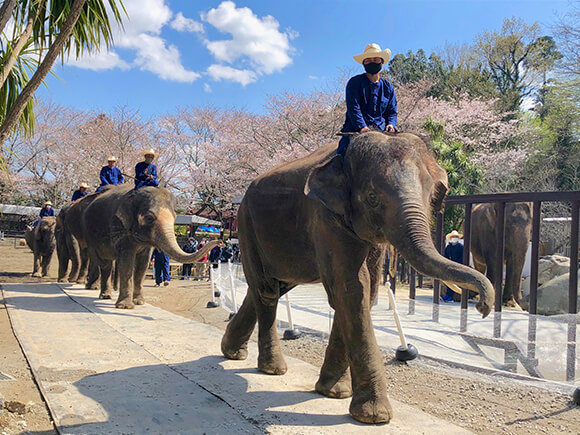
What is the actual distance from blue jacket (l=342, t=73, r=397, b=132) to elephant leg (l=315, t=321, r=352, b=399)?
1.67 meters

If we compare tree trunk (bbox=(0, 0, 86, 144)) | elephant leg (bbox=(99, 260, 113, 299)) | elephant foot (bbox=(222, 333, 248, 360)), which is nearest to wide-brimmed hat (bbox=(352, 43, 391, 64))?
tree trunk (bbox=(0, 0, 86, 144))

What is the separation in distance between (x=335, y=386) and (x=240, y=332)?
1516 mm

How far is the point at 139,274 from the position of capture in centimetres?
975

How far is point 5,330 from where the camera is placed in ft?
21.9

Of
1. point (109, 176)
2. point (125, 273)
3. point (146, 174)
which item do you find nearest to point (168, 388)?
point (125, 273)

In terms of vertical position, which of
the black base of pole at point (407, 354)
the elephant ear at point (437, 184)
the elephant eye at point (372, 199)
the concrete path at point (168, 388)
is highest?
the elephant ear at point (437, 184)

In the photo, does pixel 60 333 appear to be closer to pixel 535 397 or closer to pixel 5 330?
pixel 5 330

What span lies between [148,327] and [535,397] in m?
5.07

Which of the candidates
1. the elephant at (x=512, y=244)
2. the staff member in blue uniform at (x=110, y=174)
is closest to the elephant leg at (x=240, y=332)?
the elephant at (x=512, y=244)

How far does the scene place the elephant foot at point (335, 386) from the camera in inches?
163

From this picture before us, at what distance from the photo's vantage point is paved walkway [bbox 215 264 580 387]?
15.4 feet

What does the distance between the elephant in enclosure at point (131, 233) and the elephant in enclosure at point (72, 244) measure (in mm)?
1864

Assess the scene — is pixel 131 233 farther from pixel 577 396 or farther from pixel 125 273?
pixel 577 396

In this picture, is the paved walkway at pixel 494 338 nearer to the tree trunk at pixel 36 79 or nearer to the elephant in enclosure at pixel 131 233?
the elephant in enclosure at pixel 131 233
